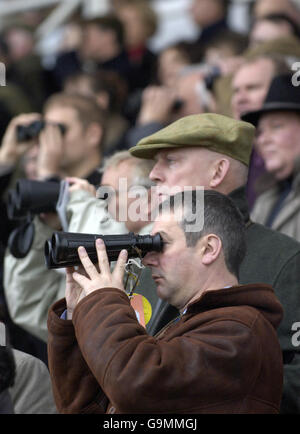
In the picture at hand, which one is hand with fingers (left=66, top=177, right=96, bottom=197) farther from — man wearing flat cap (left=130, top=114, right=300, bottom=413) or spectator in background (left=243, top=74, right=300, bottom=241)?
spectator in background (left=243, top=74, right=300, bottom=241)

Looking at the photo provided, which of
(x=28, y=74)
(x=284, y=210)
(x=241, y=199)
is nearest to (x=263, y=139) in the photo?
(x=284, y=210)

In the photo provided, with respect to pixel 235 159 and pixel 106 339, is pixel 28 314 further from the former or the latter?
pixel 106 339

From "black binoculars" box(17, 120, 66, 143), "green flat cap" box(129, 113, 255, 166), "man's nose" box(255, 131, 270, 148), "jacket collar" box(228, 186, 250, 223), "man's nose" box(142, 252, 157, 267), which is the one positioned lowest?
"black binoculars" box(17, 120, 66, 143)

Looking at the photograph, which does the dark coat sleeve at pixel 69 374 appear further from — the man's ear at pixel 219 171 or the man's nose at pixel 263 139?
the man's nose at pixel 263 139

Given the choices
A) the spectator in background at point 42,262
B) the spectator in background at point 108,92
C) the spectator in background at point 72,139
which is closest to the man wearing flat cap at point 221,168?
the spectator in background at point 42,262

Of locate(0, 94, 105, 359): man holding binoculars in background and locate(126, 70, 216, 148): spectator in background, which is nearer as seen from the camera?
locate(0, 94, 105, 359): man holding binoculars in background

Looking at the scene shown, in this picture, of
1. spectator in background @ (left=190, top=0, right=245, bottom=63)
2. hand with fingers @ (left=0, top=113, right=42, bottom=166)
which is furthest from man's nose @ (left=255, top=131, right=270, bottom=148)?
spectator in background @ (left=190, top=0, right=245, bottom=63)

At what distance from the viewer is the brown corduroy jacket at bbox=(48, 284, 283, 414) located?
89.3 inches

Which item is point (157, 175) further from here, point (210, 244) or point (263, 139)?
point (263, 139)

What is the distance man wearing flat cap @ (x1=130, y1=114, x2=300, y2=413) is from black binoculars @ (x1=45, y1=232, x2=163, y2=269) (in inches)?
26.0

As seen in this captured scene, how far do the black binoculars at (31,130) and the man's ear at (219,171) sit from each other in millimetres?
1593

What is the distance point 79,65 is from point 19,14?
8.48ft

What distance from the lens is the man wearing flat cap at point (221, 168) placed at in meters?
3.13

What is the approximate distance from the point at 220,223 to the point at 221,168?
2.40 ft
